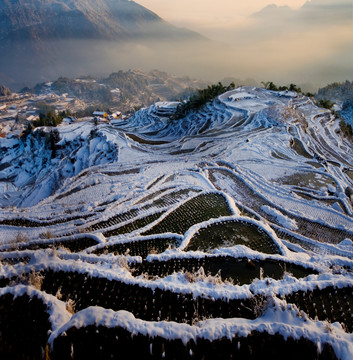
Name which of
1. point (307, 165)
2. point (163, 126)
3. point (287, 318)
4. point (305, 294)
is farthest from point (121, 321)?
point (163, 126)

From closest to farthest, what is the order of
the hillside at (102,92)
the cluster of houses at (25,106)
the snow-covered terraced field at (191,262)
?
the snow-covered terraced field at (191,262), the cluster of houses at (25,106), the hillside at (102,92)

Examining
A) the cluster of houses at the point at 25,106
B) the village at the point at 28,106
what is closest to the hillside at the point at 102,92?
the village at the point at 28,106

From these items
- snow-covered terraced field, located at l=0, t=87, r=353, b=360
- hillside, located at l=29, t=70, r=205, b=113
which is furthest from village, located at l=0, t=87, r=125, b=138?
snow-covered terraced field, located at l=0, t=87, r=353, b=360

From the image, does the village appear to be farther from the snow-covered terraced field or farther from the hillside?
the snow-covered terraced field

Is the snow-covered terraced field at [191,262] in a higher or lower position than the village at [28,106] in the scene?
higher

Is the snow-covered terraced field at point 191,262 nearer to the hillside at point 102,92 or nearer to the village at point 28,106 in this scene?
the village at point 28,106

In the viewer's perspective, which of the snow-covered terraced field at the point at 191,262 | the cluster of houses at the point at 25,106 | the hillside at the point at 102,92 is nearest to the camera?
the snow-covered terraced field at the point at 191,262

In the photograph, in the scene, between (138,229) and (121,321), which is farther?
(138,229)

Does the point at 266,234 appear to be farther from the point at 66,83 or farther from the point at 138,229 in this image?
the point at 66,83

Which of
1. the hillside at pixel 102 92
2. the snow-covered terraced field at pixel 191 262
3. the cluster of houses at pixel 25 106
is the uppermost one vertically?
the snow-covered terraced field at pixel 191 262
